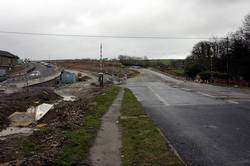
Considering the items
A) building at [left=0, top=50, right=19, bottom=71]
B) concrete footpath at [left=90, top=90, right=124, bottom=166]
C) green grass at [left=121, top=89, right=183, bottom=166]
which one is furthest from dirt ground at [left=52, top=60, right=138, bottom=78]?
green grass at [left=121, top=89, right=183, bottom=166]

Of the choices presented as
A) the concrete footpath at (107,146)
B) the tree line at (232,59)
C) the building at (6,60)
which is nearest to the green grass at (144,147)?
the concrete footpath at (107,146)

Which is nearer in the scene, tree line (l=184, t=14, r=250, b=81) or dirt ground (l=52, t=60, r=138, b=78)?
tree line (l=184, t=14, r=250, b=81)

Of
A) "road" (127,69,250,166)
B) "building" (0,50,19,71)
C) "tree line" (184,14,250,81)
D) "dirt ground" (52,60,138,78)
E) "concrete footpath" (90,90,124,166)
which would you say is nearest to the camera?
"concrete footpath" (90,90,124,166)

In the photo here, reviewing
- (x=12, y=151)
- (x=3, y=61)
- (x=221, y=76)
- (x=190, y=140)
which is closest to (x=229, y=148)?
(x=190, y=140)

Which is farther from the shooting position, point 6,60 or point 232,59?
point 6,60

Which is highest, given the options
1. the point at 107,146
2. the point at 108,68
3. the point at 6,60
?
the point at 6,60

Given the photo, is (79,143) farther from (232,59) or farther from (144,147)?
(232,59)

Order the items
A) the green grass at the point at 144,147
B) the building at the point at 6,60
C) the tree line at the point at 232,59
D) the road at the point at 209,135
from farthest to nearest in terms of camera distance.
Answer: the building at the point at 6,60 < the tree line at the point at 232,59 < the road at the point at 209,135 < the green grass at the point at 144,147

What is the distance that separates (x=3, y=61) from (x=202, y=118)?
10380 centimetres

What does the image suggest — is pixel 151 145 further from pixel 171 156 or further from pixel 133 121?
pixel 133 121

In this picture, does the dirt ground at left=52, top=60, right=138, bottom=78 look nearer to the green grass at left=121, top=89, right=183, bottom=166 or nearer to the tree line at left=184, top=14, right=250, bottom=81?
the tree line at left=184, top=14, right=250, bottom=81

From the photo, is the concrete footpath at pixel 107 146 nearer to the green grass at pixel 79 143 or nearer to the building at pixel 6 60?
the green grass at pixel 79 143

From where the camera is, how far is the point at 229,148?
1066cm

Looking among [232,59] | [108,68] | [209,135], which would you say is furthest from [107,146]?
[108,68]
